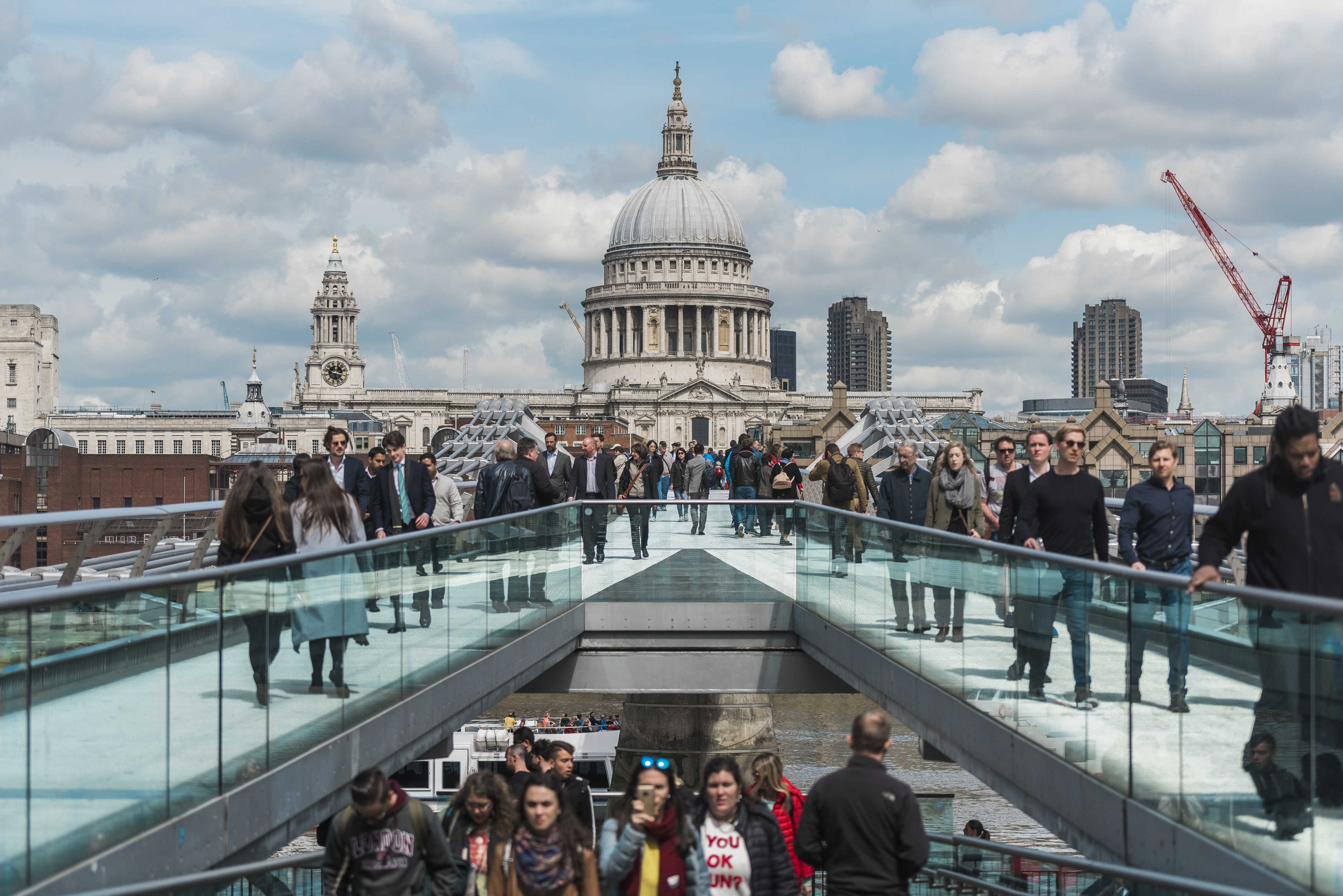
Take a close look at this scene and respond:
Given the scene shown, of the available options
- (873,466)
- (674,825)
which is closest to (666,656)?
(674,825)

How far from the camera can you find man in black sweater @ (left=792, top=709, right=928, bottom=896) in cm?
684

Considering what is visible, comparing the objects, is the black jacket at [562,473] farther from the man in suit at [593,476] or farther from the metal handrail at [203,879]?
the metal handrail at [203,879]

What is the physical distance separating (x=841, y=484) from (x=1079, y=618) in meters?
8.16

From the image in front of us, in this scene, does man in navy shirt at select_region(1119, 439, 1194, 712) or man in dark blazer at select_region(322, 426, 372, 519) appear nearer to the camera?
man in navy shirt at select_region(1119, 439, 1194, 712)

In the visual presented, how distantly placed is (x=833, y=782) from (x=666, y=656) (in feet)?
32.0

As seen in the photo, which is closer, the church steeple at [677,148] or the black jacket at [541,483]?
the black jacket at [541,483]

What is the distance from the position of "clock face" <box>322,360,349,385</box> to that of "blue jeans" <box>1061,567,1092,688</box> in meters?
188

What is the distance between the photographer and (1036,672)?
9.01m

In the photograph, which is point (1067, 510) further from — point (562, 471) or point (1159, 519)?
point (562, 471)

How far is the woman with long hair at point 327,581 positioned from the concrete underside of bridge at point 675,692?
0.59m

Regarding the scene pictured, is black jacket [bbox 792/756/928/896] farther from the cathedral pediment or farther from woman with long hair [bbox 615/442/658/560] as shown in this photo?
the cathedral pediment

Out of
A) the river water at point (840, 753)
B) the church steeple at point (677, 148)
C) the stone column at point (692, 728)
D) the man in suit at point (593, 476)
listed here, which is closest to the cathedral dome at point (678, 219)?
the church steeple at point (677, 148)

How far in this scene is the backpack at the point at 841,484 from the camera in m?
16.4

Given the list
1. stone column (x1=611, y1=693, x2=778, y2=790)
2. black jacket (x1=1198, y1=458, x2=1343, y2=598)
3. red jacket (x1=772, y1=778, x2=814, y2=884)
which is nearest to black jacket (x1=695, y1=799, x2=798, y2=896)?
red jacket (x1=772, y1=778, x2=814, y2=884)
